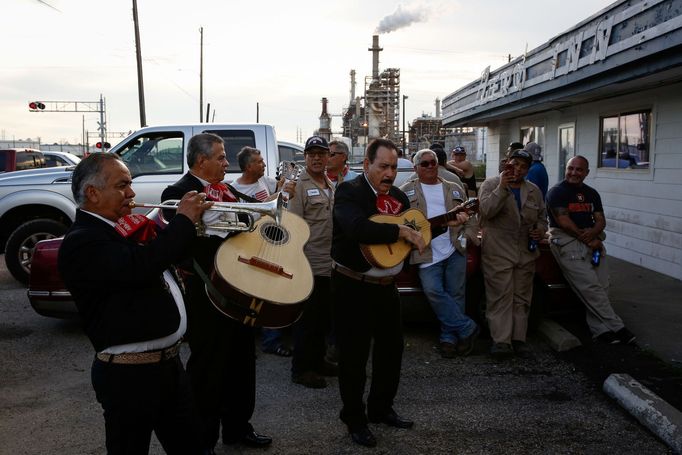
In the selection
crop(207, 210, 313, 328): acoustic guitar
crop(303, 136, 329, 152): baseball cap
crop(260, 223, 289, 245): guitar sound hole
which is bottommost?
crop(207, 210, 313, 328): acoustic guitar

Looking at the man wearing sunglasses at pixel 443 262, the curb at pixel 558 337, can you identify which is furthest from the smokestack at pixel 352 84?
the man wearing sunglasses at pixel 443 262

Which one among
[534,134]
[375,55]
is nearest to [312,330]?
[534,134]

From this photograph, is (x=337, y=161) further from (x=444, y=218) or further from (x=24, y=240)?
(x=24, y=240)

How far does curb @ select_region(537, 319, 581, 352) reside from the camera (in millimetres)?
5473

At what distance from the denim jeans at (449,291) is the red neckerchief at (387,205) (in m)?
1.59

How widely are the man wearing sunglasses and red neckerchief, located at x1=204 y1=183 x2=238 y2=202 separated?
2.18 m

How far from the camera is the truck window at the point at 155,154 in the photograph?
788 centimetres

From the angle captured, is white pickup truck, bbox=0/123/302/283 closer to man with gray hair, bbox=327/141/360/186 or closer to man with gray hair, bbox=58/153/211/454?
man with gray hair, bbox=327/141/360/186

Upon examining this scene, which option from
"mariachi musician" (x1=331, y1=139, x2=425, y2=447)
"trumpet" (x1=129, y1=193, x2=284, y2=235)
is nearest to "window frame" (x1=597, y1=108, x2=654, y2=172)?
"mariachi musician" (x1=331, y1=139, x2=425, y2=447)

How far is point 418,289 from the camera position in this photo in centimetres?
575

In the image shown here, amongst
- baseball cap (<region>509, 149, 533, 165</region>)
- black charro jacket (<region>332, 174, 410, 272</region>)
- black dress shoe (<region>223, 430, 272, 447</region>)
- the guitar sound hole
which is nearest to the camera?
the guitar sound hole

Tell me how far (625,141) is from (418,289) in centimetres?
585

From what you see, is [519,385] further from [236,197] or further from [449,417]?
[236,197]

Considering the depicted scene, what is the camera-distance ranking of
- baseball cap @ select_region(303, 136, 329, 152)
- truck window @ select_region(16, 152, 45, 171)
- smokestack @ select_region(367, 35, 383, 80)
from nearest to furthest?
baseball cap @ select_region(303, 136, 329, 152)
truck window @ select_region(16, 152, 45, 171)
smokestack @ select_region(367, 35, 383, 80)
